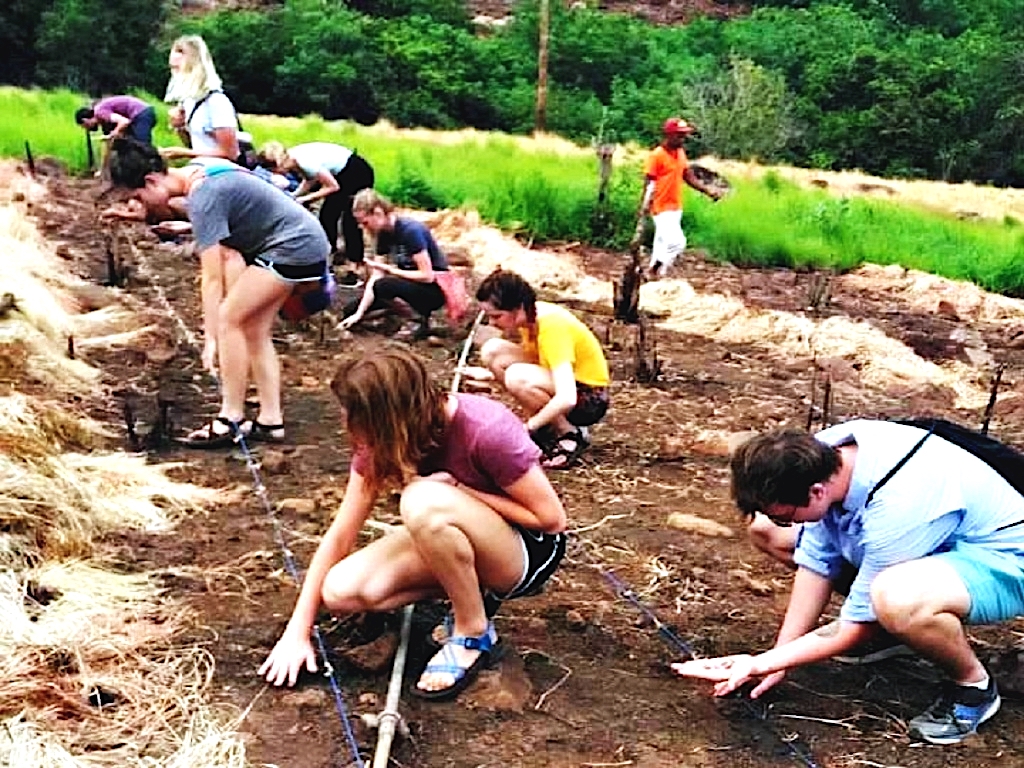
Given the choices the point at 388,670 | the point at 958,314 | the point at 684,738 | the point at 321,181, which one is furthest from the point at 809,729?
the point at 958,314

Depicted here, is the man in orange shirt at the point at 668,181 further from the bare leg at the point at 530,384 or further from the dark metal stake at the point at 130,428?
the dark metal stake at the point at 130,428

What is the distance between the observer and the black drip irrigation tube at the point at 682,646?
2.97 meters

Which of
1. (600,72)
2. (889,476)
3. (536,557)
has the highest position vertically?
(889,476)

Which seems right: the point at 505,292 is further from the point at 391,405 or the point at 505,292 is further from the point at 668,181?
the point at 668,181

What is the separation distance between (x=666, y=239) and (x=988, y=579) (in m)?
6.50

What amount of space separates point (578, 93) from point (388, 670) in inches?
1450

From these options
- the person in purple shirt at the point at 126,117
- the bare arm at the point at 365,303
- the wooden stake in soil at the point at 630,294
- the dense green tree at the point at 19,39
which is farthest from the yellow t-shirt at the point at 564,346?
the dense green tree at the point at 19,39

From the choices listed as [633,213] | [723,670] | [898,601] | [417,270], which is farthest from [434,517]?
[633,213]

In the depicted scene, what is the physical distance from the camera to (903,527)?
2865 mm

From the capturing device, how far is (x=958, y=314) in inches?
370

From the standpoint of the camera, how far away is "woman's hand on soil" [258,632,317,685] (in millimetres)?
3080

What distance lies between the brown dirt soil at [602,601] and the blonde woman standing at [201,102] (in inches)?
40.1

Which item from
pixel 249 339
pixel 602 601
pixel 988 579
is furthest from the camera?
pixel 249 339

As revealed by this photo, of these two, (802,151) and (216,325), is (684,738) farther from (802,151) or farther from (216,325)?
(802,151)
